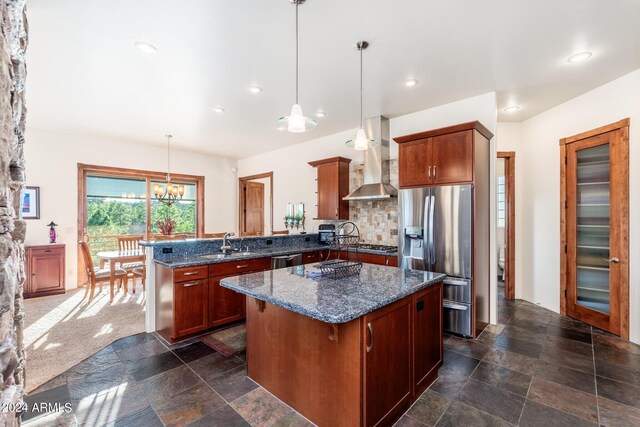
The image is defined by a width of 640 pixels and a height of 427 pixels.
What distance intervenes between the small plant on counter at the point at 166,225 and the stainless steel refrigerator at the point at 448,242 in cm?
530

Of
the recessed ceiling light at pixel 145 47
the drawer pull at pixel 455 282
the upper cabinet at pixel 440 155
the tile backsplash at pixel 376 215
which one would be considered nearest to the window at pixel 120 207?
the tile backsplash at pixel 376 215

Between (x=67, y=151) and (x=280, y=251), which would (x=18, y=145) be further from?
(x=67, y=151)

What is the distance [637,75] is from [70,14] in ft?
17.0

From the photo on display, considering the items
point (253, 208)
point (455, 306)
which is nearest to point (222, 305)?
point (455, 306)

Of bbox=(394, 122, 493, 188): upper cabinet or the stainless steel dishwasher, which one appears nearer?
bbox=(394, 122, 493, 188): upper cabinet

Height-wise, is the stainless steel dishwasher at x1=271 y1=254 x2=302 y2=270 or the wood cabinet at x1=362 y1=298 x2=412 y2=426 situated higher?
the stainless steel dishwasher at x1=271 y1=254 x2=302 y2=270

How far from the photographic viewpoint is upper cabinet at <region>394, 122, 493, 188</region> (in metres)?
3.17

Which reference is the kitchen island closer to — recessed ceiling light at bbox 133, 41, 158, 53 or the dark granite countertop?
the dark granite countertop

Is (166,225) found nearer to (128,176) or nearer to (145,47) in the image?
(128,176)

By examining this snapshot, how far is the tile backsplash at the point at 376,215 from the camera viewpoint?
4.57 meters

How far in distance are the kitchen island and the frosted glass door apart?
261cm

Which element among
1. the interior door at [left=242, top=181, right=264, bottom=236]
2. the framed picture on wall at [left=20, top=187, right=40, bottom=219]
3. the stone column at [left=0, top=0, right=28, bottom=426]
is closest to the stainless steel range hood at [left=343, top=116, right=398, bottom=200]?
the stone column at [left=0, top=0, right=28, bottom=426]

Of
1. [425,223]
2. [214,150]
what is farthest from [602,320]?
[214,150]

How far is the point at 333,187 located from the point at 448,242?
2.26m
